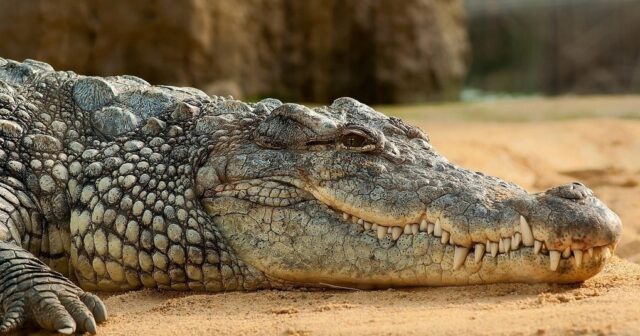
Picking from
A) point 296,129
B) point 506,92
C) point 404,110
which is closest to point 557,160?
point 404,110

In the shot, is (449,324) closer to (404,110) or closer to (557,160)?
(557,160)

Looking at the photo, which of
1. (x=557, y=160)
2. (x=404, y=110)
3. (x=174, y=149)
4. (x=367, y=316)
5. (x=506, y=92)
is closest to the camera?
(x=367, y=316)

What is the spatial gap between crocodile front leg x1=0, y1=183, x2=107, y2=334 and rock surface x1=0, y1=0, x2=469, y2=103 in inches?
313

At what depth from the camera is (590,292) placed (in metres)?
3.65

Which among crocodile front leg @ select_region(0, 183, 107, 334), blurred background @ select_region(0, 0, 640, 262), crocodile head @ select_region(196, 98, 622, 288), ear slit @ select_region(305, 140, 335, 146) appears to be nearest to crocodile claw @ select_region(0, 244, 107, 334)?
crocodile front leg @ select_region(0, 183, 107, 334)

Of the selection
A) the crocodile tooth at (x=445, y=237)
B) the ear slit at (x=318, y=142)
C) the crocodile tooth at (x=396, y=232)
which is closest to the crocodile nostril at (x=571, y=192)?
the crocodile tooth at (x=445, y=237)

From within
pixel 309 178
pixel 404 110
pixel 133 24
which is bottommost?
pixel 309 178

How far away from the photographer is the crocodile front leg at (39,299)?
344cm

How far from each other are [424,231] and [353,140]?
53 centimetres

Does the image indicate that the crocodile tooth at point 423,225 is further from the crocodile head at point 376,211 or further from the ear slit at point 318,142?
the ear slit at point 318,142

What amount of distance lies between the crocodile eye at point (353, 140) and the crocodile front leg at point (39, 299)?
1192mm

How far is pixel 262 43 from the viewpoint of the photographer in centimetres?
1275

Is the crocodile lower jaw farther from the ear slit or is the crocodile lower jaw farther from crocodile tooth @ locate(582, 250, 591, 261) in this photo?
the ear slit

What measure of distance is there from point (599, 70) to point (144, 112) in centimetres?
1551
